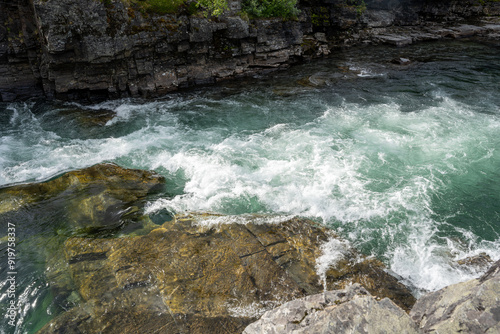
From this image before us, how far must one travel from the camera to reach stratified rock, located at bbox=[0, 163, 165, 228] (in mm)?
8023

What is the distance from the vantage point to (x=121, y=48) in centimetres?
1565

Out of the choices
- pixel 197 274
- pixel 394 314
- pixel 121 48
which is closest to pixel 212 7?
pixel 121 48

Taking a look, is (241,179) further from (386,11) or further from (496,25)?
(496,25)

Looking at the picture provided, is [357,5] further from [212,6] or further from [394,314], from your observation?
[394,314]

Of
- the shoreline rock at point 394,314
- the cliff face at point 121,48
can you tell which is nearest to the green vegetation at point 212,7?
the cliff face at point 121,48

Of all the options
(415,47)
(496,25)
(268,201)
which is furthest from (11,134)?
(496,25)

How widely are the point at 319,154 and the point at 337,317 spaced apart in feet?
27.0

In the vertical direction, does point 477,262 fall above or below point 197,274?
below

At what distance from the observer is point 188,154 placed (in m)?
12.0

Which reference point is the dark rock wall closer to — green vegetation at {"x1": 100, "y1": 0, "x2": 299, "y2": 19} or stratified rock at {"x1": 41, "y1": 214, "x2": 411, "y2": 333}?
green vegetation at {"x1": 100, "y1": 0, "x2": 299, "y2": 19}

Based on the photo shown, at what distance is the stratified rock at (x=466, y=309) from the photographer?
352cm

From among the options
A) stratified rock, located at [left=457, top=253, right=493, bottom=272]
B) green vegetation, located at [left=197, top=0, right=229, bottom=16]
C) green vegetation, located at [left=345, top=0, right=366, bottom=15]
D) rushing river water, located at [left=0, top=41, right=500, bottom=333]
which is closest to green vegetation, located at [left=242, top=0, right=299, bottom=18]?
green vegetation, located at [left=197, top=0, right=229, bottom=16]

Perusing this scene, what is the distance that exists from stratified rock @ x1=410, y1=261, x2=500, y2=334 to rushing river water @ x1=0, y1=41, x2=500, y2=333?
2.69 meters

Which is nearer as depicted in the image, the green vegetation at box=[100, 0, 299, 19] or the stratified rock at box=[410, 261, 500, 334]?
the stratified rock at box=[410, 261, 500, 334]
